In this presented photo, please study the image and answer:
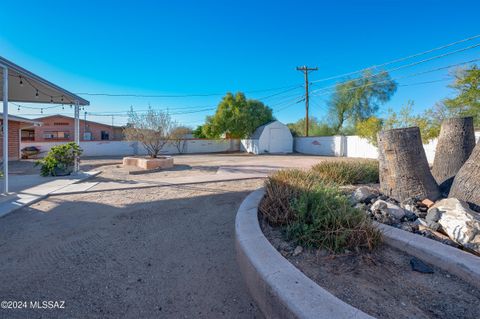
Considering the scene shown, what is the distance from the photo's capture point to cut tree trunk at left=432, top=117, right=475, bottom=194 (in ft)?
14.0

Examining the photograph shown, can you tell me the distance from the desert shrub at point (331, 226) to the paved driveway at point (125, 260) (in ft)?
2.82

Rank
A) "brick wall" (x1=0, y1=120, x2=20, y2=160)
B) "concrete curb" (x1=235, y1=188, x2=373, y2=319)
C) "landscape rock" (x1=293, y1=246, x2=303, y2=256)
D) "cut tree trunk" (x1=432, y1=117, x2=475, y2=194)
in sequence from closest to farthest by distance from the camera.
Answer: "concrete curb" (x1=235, y1=188, x2=373, y2=319) < "landscape rock" (x1=293, y1=246, x2=303, y2=256) < "cut tree trunk" (x1=432, y1=117, x2=475, y2=194) < "brick wall" (x1=0, y1=120, x2=20, y2=160)

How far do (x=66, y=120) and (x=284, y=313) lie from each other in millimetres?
39403

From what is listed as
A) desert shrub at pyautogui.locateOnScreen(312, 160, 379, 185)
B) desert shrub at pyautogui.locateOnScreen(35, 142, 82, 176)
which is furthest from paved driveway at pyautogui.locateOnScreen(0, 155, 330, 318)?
desert shrub at pyautogui.locateOnScreen(35, 142, 82, 176)

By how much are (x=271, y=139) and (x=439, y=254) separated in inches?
958

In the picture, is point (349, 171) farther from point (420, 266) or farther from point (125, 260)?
point (125, 260)

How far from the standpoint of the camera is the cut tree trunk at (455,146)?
4.28m

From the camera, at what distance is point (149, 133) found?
40.7ft

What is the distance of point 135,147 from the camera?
2503cm

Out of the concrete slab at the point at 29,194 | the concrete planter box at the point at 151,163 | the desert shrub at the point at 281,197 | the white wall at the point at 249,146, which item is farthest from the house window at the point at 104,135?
the desert shrub at the point at 281,197

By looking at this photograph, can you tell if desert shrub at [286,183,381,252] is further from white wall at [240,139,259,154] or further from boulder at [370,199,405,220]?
white wall at [240,139,259,154]

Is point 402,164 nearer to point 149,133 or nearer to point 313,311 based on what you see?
point 313,311

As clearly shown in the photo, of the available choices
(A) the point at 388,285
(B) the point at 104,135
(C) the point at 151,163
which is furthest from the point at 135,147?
(A) the point at 388,285

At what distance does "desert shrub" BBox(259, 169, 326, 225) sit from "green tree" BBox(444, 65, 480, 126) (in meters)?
14.2
